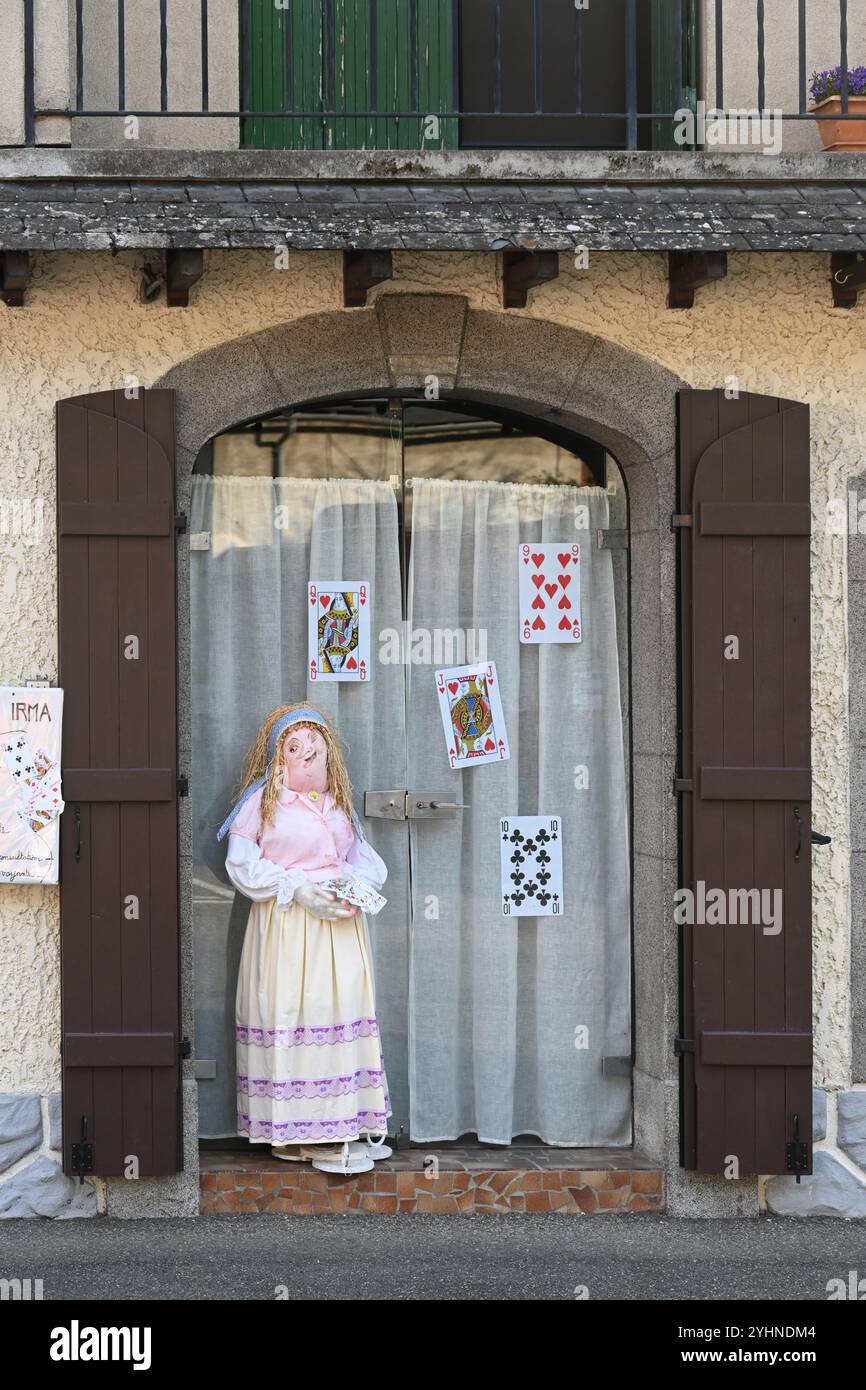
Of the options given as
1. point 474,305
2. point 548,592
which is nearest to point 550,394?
point 474,305

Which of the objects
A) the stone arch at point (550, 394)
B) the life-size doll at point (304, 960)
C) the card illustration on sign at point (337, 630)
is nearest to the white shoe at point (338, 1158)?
the life-size doll at point (304, 960)

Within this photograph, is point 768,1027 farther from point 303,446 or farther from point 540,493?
point 303,446

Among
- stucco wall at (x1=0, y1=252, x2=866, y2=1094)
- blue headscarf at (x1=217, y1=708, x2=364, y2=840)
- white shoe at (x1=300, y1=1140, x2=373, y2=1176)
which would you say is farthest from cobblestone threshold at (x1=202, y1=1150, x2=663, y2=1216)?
blue headscarf at (x1=217, y1=708, x2=364, y2=840)

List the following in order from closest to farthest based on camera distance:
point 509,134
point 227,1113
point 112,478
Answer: point 112,478, point 227,1113, point 509,134

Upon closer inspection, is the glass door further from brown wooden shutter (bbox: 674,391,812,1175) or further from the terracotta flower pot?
the terracotta flower pot

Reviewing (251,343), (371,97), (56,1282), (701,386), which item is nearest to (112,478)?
(251,343)

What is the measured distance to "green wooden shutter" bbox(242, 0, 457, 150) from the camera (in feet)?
22.2

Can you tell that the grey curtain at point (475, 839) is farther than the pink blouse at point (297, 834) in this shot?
Yes

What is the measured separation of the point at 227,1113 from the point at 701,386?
3420 mm

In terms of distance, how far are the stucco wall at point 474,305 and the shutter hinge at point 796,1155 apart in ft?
0.90

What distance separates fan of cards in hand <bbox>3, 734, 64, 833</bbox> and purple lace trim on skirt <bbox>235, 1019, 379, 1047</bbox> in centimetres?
116

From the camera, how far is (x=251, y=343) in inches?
247

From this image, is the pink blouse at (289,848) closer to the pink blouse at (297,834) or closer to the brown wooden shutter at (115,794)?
the pink blouse at (297,834)

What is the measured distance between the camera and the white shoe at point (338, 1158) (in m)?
6.34
